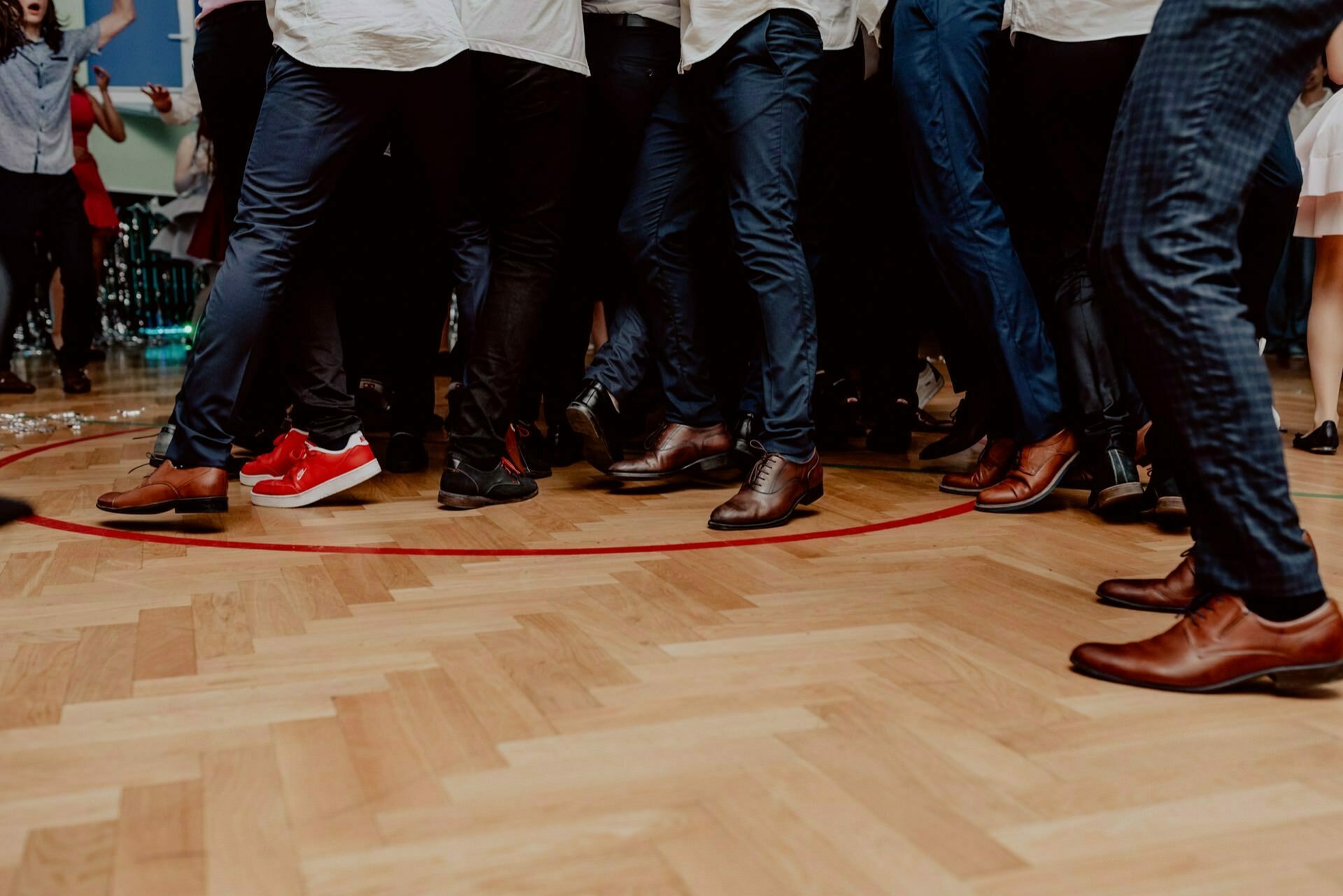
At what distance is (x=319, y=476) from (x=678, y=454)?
0.70 metres

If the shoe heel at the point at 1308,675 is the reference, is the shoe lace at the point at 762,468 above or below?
below

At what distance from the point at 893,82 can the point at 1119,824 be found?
1.64 meters

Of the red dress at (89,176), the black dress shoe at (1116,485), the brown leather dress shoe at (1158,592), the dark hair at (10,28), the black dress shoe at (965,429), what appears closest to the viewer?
the brown leather dress shoe at (1158,592)

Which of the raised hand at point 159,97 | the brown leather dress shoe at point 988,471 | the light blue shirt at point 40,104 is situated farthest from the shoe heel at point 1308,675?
the raised hand at point 159,97

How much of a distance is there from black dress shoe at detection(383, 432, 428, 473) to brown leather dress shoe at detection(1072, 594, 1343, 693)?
5.79 ft

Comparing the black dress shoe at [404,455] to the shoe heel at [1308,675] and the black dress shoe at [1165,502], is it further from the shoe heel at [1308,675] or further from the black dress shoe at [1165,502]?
the shoe heel at [1308,675]

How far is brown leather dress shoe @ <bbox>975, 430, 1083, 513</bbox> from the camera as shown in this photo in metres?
2.16

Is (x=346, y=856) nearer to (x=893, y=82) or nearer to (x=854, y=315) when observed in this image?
(x=893, y=82)

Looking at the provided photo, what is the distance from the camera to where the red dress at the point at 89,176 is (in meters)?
5.16

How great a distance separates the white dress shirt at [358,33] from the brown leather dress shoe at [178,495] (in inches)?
27.7

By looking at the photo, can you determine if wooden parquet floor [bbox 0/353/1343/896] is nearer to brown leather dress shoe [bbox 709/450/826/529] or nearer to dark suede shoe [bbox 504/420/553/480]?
brown leather dress shoe [bbox 709/450/826/529]

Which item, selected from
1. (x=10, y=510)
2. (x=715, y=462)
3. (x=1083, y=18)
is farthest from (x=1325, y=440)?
(x=10, y=510)

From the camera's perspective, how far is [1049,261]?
7.97ft

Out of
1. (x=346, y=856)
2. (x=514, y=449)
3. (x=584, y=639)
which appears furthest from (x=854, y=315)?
(x=346, y=856)
